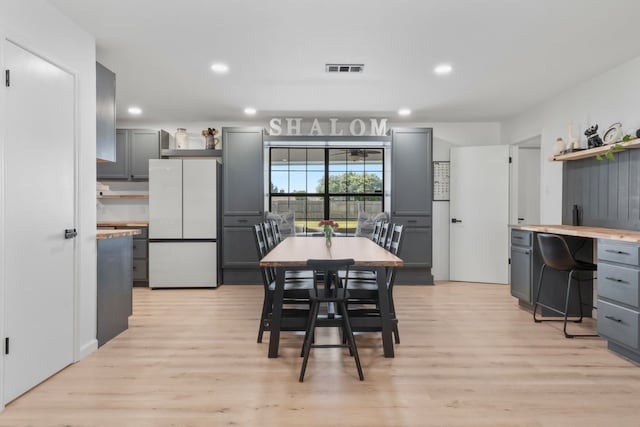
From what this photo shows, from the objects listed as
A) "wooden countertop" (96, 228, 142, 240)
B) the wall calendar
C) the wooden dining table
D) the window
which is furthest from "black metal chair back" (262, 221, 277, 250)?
the wall calendar

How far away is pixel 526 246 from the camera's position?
4.02 m

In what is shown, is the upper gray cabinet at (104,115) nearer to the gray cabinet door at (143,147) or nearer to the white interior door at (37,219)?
the white interior door at (37,219)

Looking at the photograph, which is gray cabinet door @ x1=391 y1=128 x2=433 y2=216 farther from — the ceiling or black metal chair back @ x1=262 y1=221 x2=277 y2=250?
black metal chair back @ x1=262 y1=221 x2=277 y2=250

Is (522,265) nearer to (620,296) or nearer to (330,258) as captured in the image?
(620,296)

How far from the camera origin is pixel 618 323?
9.14ft

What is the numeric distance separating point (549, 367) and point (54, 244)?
3408mm

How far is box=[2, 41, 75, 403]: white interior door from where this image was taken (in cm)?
216

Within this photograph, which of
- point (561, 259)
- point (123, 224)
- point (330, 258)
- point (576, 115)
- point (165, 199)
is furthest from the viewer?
point (123, 224)

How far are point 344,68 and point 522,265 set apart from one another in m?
2.77

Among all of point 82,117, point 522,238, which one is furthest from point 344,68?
point 522,238

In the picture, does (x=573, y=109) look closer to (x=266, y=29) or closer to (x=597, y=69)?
(x=597, y=69)

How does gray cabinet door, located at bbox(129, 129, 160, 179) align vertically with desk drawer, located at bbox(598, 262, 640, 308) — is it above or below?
above

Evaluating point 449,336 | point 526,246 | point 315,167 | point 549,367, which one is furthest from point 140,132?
point 549,367

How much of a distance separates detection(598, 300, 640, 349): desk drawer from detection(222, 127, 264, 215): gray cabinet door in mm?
4059
